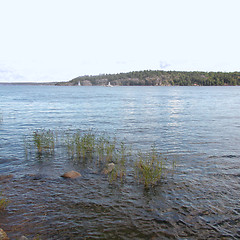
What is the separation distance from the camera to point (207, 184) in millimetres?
11484

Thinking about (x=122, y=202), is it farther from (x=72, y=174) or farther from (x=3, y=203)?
(x=3, y=203)

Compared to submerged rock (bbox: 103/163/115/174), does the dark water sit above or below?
below

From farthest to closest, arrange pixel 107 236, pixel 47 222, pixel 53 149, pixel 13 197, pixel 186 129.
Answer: pixel 186 129
pixel 53 149
pixel 13 197
pixel 47 222
pixel 107 236

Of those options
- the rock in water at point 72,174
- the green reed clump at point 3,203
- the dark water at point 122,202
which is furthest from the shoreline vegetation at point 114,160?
the green reed clump at point 3,203

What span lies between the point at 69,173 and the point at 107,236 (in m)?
5.29

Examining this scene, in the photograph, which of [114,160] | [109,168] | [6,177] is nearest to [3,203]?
[6,177]

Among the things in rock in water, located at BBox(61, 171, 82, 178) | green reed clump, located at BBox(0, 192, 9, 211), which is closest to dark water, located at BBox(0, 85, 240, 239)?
green reed clump, located at BBox(0, 192, 9, 211)

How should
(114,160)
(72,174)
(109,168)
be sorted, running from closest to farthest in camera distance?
(72,174)
(109,168)
(114,160)

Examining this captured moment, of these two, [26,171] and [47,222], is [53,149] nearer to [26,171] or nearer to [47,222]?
[26,171]

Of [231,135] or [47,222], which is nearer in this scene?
[47,222]

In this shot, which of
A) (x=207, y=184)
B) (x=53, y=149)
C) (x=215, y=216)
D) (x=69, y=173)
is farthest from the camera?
(x=53, y=149)

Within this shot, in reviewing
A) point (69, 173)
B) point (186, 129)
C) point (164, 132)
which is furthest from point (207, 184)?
point (186, 129)

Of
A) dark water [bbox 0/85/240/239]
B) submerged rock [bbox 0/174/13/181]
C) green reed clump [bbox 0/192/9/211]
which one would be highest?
green reed clump [bbox 0/192/9/211]

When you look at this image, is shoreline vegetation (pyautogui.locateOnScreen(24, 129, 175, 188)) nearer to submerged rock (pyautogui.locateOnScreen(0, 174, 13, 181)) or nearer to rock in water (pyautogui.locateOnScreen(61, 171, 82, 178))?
rock in water (pyautogui.locateOnScreen(61, 171, 82, 178))
